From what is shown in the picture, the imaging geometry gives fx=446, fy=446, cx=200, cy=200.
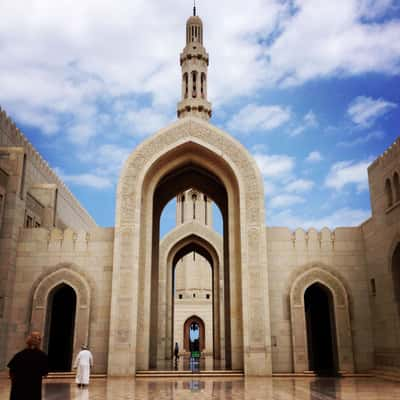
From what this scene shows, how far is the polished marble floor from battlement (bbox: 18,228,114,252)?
471 cm

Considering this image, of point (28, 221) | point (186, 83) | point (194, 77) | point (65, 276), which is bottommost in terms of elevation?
point (65, 276)

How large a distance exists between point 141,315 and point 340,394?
25.7ft

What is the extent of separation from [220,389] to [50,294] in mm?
7712

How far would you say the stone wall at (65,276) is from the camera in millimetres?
15055

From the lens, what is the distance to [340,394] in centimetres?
970

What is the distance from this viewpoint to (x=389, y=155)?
14.2 metres

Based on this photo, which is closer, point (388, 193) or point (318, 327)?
point (388, 193)

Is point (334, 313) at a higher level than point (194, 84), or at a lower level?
lower

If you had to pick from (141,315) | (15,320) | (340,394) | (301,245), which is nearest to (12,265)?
(15,320)

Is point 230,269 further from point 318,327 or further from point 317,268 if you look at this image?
point 318,327

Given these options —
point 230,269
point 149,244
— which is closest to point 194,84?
point 149,244

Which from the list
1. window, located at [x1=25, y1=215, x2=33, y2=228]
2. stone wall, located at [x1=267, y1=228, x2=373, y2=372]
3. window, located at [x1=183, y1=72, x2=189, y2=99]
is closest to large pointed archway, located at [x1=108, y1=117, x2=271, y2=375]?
stone wall, located at [x1=267, y1=228, x2=373, y2=372]

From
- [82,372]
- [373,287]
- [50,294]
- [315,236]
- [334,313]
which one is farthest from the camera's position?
[315,236]

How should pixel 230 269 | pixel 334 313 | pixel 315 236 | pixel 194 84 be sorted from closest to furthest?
pixel 334 313
pixel 315 236
pixel 230 269
pixel 194 84
